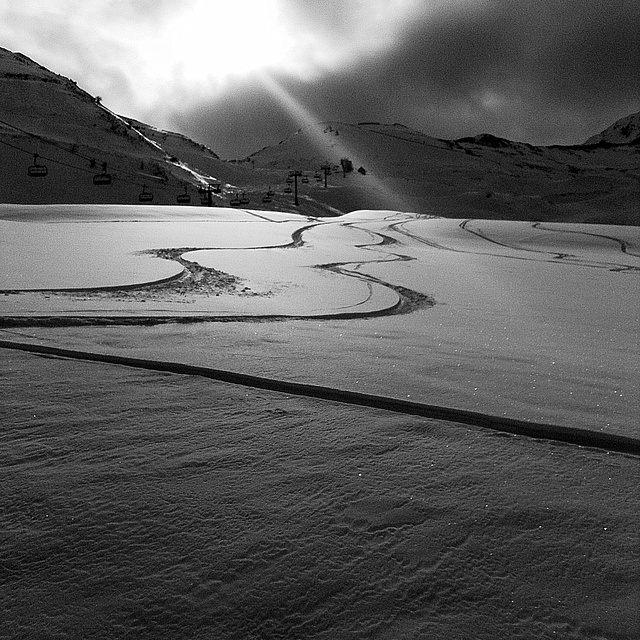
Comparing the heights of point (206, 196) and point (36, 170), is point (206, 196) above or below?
above

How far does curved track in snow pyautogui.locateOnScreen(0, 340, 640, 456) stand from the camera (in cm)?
148

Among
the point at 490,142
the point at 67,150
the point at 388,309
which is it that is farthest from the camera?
the point at 490,142

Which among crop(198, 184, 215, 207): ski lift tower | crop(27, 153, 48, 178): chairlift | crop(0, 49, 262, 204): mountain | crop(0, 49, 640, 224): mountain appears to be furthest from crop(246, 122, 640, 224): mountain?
crop(27, 153, 48, 178): chairlift

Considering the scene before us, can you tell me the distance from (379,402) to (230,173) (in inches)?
2537

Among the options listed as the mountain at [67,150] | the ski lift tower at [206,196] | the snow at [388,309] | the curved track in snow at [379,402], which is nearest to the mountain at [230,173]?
the mountain at [67,150]

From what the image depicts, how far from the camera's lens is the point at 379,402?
5.52 ft

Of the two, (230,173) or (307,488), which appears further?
(230,173)

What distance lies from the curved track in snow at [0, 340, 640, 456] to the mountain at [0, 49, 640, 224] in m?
27.9

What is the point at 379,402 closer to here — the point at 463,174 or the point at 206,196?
the point at 206,196

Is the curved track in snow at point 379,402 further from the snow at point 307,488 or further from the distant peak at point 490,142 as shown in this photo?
the distant peak at point 490,142

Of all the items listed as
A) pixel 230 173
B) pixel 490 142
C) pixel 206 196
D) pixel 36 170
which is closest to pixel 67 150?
pixel 36 170

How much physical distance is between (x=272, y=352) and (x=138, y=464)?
1034 millimetres

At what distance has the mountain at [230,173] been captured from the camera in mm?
27750

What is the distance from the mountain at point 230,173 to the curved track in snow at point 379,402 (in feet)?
91.4
